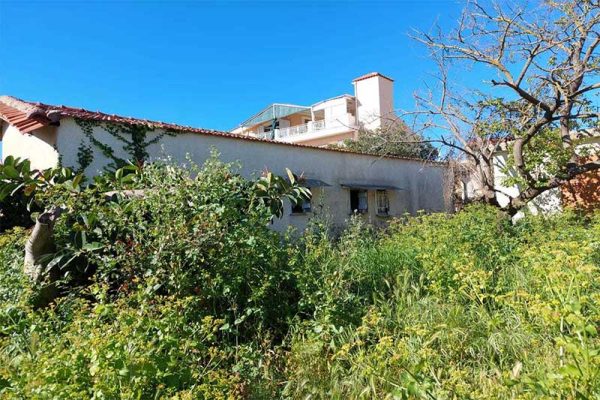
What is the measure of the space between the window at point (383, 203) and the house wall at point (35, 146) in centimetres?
1138

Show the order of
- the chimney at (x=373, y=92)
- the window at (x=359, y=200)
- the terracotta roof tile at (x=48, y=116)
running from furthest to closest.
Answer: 1. the chimney at (x=373, y=92)
2. the window at (x=359, y=200)
3. the terracotta roof tile at (x=48, y=116)

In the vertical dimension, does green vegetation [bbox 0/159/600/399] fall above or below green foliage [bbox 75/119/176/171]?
below

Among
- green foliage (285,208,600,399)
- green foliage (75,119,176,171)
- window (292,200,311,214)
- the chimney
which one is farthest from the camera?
the chimney

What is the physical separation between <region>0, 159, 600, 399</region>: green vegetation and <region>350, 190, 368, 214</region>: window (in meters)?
10.5

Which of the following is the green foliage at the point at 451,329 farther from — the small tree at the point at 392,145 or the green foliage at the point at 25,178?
the small tree at the point at 392,145

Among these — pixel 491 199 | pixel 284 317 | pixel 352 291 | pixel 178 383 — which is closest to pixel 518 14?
pixel 491 199

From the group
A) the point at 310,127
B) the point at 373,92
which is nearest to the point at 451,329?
the point at 373,92

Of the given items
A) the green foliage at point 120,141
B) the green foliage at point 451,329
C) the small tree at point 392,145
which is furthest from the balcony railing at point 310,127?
the green foliage at point 451,329

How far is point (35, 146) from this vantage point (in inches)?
401

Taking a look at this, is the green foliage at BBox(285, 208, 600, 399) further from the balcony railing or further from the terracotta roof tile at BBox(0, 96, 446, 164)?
the balcony railing

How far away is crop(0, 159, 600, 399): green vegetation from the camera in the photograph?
226cm

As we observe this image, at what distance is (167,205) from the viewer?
403 centimetres

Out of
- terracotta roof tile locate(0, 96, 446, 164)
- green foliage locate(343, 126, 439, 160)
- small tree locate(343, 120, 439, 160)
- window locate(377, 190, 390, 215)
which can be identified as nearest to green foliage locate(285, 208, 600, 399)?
terracotta roof tile locate(0, 96, 446, 164)

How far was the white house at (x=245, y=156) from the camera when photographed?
9375 mm
